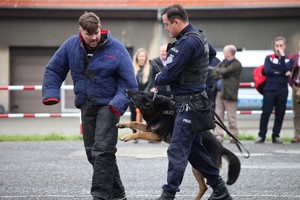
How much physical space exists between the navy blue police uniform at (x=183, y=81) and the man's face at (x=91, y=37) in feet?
2.33

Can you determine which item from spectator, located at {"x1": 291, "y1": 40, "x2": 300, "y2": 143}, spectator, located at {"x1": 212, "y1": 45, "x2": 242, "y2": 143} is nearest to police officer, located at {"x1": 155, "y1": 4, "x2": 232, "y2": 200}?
spectator, located at {"x1": 291, "y1": 40, "x2": 300, "y2": 143}

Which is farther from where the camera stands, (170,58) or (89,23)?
(170,58)

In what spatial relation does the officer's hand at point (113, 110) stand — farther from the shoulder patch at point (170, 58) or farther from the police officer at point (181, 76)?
the shoulder patch at point (170, 58)

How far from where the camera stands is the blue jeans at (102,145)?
737 centimetres

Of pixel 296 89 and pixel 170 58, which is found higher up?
pixel 170 58

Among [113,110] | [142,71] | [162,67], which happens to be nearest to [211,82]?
[142,71]

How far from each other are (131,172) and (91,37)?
145 inches

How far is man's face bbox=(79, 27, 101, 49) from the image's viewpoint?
23.6 ft

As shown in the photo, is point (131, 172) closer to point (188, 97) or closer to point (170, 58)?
point (188, 97)

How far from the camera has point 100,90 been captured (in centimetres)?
743

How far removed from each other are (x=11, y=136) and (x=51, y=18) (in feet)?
37.7

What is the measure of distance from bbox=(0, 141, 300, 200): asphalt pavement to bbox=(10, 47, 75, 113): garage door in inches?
492

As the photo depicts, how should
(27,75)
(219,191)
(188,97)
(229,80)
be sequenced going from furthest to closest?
(27,75), (229,80), (219,191), (188,97)

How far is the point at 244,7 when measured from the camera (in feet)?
84.4
